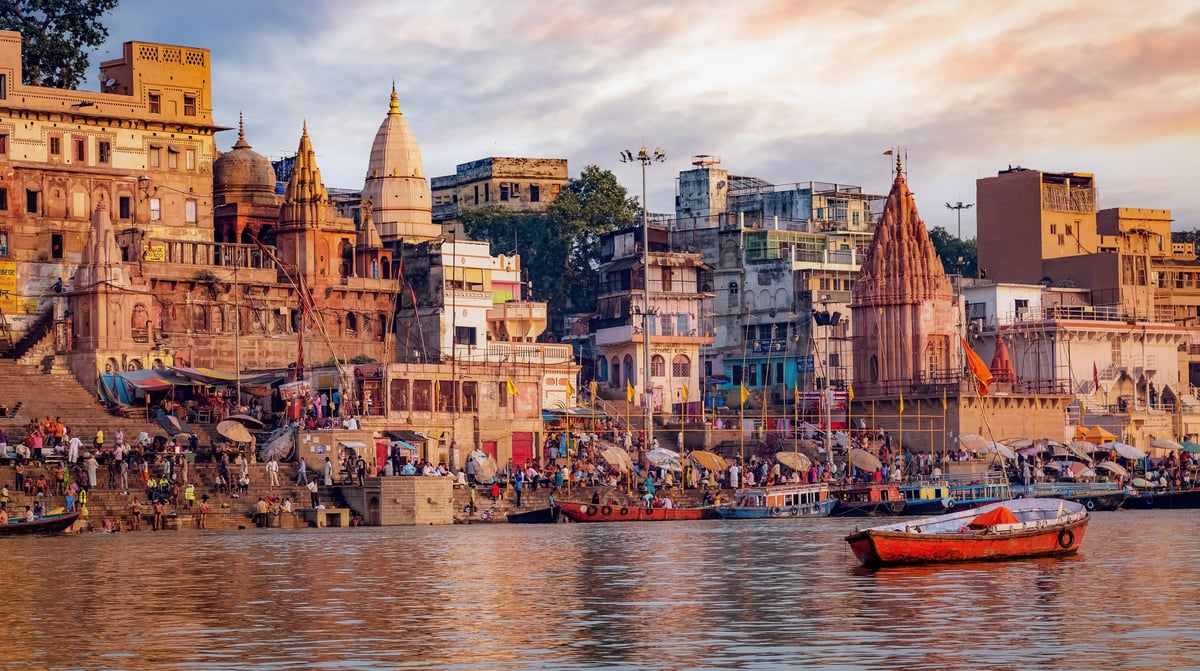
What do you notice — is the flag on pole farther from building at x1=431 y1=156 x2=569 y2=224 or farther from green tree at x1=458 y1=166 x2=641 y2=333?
building at x1=431 y1=156 x2=569 y2=224

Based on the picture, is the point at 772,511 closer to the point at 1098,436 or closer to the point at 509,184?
the point at 1098,436

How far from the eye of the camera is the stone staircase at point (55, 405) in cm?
6325

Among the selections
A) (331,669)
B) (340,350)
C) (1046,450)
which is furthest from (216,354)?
(331,669)

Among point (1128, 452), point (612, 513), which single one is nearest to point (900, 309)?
point (1128, 452)

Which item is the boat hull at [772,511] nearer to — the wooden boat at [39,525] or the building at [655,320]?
the building at [655,320]

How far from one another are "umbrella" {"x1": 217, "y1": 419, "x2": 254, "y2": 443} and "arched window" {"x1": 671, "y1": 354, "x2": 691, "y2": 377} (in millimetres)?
31684

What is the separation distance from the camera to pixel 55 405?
6531cm

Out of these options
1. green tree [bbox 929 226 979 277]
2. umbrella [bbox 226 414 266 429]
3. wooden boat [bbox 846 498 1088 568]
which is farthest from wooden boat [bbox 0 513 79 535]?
green tree [bbox 929 226 979 277]

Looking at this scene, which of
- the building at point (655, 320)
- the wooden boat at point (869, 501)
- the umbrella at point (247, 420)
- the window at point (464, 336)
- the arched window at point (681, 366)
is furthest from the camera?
the arched window at point (681, 366)

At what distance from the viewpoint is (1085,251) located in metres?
107

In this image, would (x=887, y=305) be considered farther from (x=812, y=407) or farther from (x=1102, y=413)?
(x=1102, y=413)

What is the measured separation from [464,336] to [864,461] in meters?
16.7

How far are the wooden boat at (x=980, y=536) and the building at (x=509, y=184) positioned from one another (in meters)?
69.4

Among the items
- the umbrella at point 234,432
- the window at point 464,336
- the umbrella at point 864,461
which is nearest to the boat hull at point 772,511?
the umbrella at point 864,461
